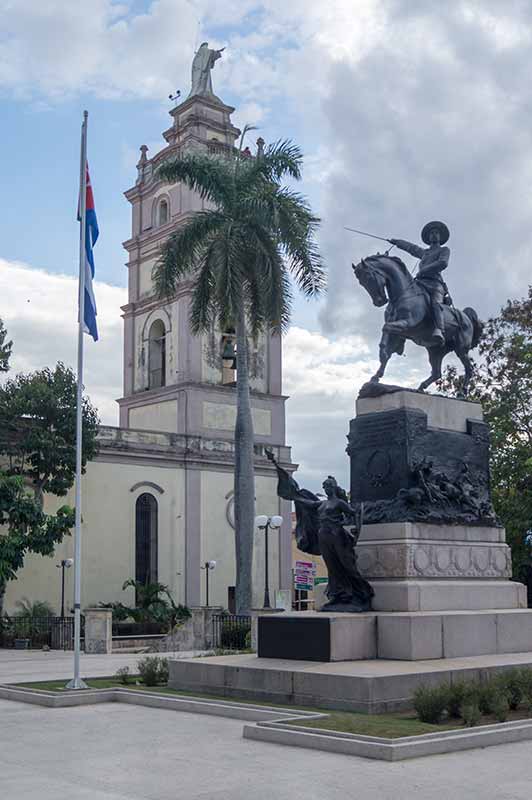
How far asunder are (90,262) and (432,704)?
9.69 meters

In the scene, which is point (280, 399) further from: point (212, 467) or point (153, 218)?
point (153, 218)

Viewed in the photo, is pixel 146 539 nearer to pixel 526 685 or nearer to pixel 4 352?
pixel 4 352

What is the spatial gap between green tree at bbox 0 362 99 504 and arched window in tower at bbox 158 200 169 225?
38.3 feet

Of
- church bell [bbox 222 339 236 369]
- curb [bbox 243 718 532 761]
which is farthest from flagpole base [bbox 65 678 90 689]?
church bell [bbox 222 339 236 369]

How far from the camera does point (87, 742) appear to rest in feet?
35.3

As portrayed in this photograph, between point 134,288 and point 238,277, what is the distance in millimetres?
19099

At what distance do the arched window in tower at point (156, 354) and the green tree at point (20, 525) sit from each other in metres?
14.4

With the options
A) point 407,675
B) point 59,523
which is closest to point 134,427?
point 59,523

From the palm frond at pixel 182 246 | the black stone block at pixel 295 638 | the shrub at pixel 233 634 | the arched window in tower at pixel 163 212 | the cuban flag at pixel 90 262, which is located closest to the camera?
the black stone block at pixel 295 638

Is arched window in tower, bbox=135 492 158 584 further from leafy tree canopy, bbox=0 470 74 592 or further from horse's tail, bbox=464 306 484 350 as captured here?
horse's tail, bbox=464 306 484 350

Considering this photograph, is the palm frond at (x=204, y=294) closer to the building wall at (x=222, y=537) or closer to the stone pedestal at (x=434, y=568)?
the building wall at (x=222, y=537)

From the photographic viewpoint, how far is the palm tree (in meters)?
29.9

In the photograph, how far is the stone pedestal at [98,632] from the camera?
2861 centimetres

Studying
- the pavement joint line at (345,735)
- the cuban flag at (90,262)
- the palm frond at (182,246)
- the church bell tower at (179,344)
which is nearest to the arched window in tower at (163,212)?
the church bell tower at (179,344)
